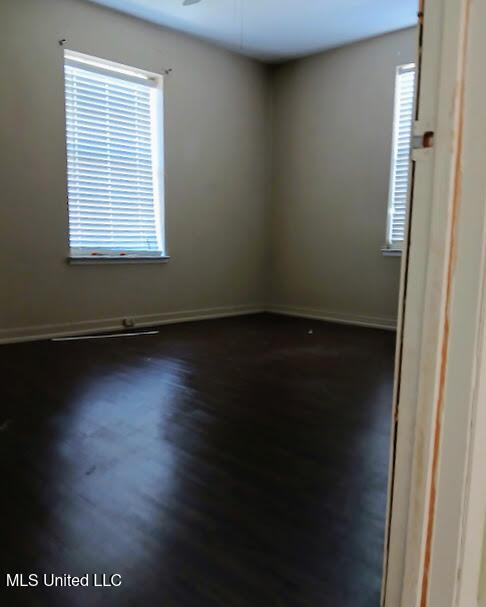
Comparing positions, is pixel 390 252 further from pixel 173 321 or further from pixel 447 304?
pixel 447 304

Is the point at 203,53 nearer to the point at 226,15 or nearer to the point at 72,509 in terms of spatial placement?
the point at 226,15

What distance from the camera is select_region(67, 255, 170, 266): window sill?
3.90 meters

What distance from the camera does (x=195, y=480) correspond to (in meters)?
1.53

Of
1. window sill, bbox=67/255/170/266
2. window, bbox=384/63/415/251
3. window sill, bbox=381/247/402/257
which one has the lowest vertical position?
window sill, bbox=67/255/170/266

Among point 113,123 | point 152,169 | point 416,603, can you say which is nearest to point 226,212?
point 152,169

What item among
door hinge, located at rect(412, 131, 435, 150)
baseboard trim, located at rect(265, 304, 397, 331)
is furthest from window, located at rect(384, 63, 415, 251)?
door hinge, located at rect(412, 131, 435, 150)

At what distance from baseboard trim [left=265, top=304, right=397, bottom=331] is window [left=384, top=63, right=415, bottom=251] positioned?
0.76 metres

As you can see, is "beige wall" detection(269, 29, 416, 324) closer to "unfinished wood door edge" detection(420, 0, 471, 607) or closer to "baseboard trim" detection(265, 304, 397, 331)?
"baseboard trim" detection(265, 304, 397, 331)

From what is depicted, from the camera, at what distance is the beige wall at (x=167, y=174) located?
3.50m

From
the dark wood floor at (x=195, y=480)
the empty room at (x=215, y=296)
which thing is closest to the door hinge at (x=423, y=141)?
the empty room at (x=215, y=296)

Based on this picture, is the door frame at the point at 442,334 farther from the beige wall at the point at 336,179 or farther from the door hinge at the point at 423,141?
the beige wall at the point at 336,179

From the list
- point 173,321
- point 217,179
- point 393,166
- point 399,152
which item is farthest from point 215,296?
point 399,152

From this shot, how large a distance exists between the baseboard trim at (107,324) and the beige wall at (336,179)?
2.77 ft

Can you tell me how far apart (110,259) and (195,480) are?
2.99 meters
